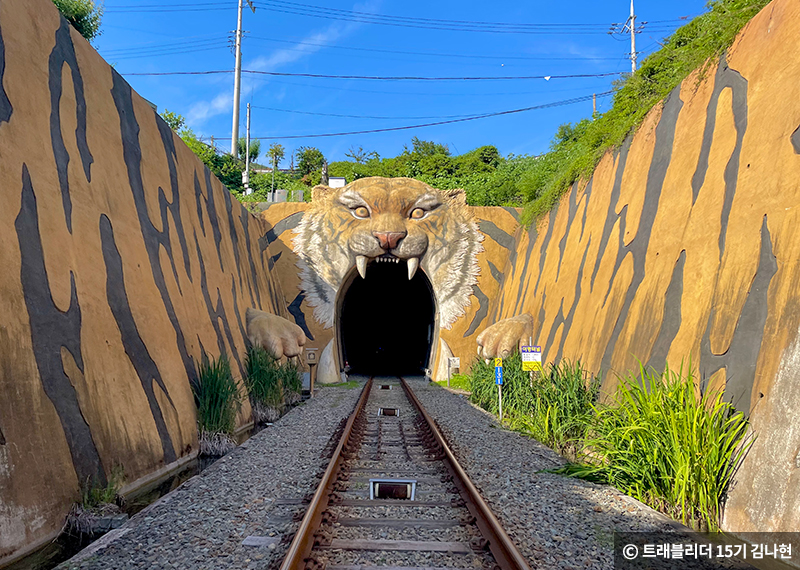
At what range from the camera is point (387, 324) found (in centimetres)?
3359

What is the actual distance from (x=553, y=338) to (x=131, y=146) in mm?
8123

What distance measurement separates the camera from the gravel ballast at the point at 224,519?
3.38m

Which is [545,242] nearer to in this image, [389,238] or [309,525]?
[389,238]

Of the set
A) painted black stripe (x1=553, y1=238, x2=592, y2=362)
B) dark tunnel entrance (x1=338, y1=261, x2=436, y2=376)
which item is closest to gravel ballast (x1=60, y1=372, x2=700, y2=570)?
painted black stripe (x1=553, y1=238, x2=592, y2=362)

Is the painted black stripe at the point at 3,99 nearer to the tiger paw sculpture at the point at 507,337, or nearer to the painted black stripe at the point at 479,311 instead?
the tiger paw sculpture at the point at 507,337

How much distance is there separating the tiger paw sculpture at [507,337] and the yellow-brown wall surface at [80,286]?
642 centimetres

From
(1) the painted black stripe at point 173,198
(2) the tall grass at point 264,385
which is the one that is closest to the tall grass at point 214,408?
(2) the tall grass at point 264,385

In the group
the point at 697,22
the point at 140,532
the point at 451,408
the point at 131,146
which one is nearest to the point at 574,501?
the point at 140,532

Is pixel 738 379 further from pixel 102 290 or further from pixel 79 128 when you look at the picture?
pixel 79 128

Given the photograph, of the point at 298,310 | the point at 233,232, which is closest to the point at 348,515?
the point at 233,232

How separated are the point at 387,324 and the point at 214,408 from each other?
26.4 meters

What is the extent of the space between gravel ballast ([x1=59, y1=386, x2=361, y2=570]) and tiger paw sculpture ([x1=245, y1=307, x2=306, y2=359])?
4160 millimetres

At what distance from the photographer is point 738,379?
14.3 ft

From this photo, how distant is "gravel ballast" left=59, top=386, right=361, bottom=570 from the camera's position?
3.38m
